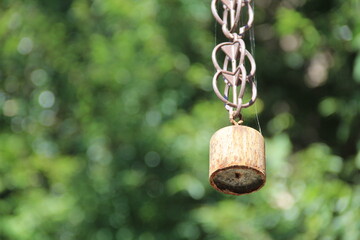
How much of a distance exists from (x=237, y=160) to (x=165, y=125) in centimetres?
322

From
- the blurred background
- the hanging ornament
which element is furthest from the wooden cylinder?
the blurred background

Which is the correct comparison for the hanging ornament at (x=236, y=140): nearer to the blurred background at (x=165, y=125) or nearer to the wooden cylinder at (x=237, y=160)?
the wooden cylinder at (x=237, y=160)

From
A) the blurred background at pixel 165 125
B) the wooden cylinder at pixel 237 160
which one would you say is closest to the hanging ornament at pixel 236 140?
the wooden cylinder at pixel 237 160

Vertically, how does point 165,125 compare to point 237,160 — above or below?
above

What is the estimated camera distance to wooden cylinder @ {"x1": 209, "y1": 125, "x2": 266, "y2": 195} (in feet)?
7.59

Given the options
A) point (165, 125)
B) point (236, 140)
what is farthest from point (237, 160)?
point (165, 125)

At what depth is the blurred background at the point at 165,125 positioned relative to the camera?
17.0 feet

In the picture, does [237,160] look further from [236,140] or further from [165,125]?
[165,125]

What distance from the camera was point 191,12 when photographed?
5801mm

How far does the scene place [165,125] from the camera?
5.51 metres

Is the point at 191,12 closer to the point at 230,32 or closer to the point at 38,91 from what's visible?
the point at 38,91

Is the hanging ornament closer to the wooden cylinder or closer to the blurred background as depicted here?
the wooden cylinder

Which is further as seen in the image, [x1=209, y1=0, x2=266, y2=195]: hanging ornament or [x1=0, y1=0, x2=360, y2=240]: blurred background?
[x1=0, y1=0, x2=360, y2=240]: blurred background

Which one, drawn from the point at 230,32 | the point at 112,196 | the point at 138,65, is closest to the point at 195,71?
the point at 138,65
